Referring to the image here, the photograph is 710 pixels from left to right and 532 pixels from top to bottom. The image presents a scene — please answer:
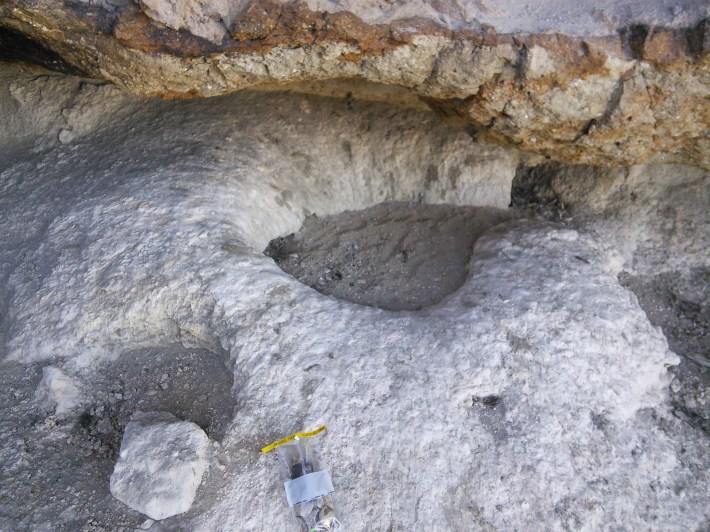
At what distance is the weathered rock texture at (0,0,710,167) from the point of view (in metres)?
2.15

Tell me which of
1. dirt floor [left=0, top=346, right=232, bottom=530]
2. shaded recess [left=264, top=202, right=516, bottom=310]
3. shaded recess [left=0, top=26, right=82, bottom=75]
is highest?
shaded recess [left=0, top=26, right=82, bottom=75]

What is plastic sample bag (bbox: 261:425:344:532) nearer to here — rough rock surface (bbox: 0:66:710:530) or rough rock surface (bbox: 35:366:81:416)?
rough rock surface (bbox: 0:66:710:530)

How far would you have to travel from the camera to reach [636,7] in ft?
7.26

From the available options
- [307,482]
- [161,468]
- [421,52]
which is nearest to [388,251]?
[421,52]

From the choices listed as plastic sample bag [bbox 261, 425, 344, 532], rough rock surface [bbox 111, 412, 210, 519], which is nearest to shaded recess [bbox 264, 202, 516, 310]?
plastic sample bag [bbox 261, 425, 344, 532]

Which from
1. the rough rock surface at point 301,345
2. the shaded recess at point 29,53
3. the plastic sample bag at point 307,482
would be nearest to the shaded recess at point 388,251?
the rough rock surface at point 301,345

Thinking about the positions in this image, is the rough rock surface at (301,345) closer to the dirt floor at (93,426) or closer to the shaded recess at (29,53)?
the dirt floor at (93,426)

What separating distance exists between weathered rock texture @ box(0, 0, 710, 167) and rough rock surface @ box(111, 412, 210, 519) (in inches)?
51.5

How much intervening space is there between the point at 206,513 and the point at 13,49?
231cm

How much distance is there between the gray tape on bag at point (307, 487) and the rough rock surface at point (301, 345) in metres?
0.04

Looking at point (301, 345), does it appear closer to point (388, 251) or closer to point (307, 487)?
point (307, 487)

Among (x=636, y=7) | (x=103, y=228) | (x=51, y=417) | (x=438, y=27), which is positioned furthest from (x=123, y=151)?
(x=636, y=7)

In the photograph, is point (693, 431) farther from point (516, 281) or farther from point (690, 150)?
point (690, 150)

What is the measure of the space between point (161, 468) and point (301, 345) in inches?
24.9
